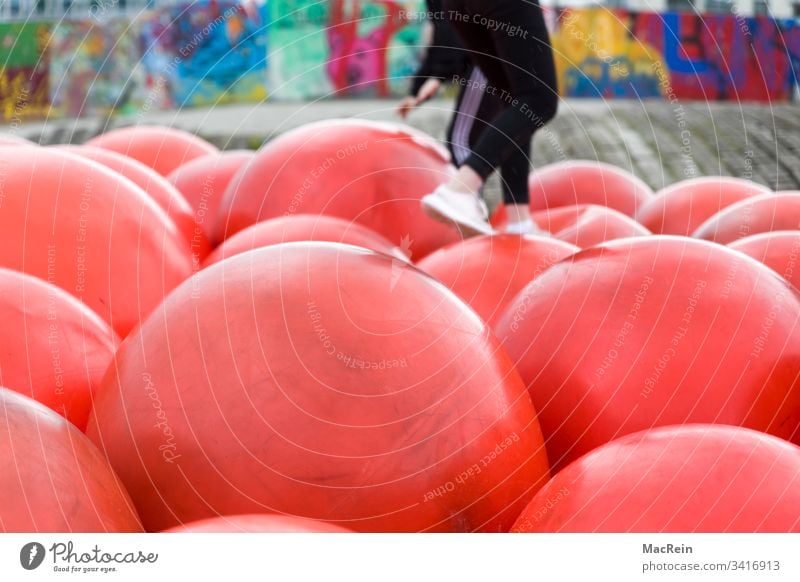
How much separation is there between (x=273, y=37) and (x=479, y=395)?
212 inches

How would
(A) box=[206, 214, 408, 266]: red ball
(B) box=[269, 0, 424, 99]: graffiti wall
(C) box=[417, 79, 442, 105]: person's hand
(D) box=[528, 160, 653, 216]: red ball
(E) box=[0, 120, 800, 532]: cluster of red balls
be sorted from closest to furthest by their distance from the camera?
(E) box=[0, 120, 800, 532]: cluster of red balls → (A) box=[206, 214, 408, 266]: red ball → (C) box=[417, 79, 442, 105]: person's hand → (D) box=[528, 160, 653, 216]: red ball → (B) box=[269, 0, 424, 99]: graffiti wall

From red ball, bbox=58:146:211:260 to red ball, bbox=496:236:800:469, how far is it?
122 centimetres

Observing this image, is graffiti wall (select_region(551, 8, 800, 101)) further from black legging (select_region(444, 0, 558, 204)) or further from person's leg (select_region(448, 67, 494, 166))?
black legging (select_region(444, 0, 558, 204))

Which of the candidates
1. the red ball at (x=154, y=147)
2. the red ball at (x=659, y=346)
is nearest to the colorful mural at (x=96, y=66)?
Answer: the red ball at (x=154, y=147)

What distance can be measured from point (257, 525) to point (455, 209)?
1.66 metres

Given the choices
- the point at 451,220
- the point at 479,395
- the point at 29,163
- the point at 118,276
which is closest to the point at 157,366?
the point at 479,395

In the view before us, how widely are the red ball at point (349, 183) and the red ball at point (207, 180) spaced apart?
20 centimetres

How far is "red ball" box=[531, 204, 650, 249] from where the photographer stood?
9.82 feet

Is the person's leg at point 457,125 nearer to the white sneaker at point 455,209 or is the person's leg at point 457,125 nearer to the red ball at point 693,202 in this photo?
the white sneaker at point 455,209

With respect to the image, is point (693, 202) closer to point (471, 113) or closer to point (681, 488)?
point (471, 113)

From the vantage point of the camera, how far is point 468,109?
11.7 ft

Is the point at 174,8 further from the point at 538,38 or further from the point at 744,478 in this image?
the point at 744,478

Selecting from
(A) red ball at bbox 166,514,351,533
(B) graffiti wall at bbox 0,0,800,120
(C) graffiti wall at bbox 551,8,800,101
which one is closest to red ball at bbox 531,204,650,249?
(A) red ball at bbox 166,514,351,533

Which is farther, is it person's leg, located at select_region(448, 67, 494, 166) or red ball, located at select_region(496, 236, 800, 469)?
person's leg, located at select_region(448, 67, 494, 166)
